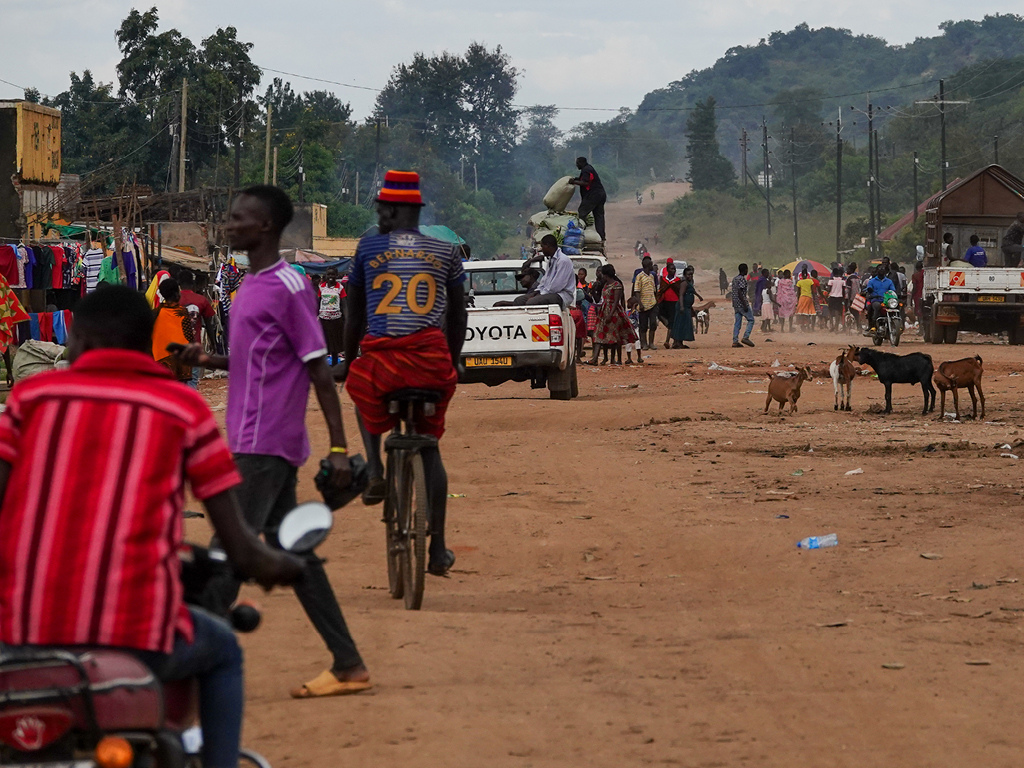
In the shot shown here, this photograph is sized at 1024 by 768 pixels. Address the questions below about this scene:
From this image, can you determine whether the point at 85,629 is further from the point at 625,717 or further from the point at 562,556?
the point at 562,556

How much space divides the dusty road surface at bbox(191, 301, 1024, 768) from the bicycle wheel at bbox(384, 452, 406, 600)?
0.11 metres

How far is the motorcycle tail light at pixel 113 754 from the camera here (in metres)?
2.75

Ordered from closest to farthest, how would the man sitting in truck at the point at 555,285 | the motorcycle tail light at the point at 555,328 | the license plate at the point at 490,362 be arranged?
the motorcycle tail light at the point at 555,328
the license plate at the point at 490,362
the man sitting in truck at the point at 555,285

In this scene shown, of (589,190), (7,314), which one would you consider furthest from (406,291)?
(589,190)

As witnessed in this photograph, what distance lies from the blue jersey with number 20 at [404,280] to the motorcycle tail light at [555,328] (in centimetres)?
1108

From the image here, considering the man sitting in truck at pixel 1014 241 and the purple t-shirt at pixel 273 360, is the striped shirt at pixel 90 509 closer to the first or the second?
the purple t-shirt at pixel 273 360

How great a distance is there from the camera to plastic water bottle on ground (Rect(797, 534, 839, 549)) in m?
8.67

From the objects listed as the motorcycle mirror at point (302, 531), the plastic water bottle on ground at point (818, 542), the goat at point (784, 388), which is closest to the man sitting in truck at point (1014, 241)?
the goat at point (784, 388)

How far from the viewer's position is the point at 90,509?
293cm

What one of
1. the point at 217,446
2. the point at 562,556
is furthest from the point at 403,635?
the point at 217,446

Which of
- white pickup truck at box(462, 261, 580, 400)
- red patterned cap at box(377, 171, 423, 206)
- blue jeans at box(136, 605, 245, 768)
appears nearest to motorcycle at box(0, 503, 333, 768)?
blue jeans at box(136, 605, 245, 768)

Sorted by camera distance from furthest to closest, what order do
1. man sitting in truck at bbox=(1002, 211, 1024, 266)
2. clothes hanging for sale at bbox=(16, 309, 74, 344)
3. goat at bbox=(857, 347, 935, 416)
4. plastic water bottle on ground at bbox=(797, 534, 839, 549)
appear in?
man sitting in truck at bbox=(1002, 211, 1024, 266)
clothes hanging for sale at bbox=(16, 309, 74, 344)
goat at bbox=(857, 347, 935, 416)
plastic water bottle on ground at bbox=(797, 534, 839, 549)

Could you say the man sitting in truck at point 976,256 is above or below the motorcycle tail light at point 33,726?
above

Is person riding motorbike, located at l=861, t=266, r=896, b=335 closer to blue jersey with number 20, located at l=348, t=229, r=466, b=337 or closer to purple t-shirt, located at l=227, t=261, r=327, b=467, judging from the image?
blue jersey with number 20, located at l=348, t=229, r=466, b=337
